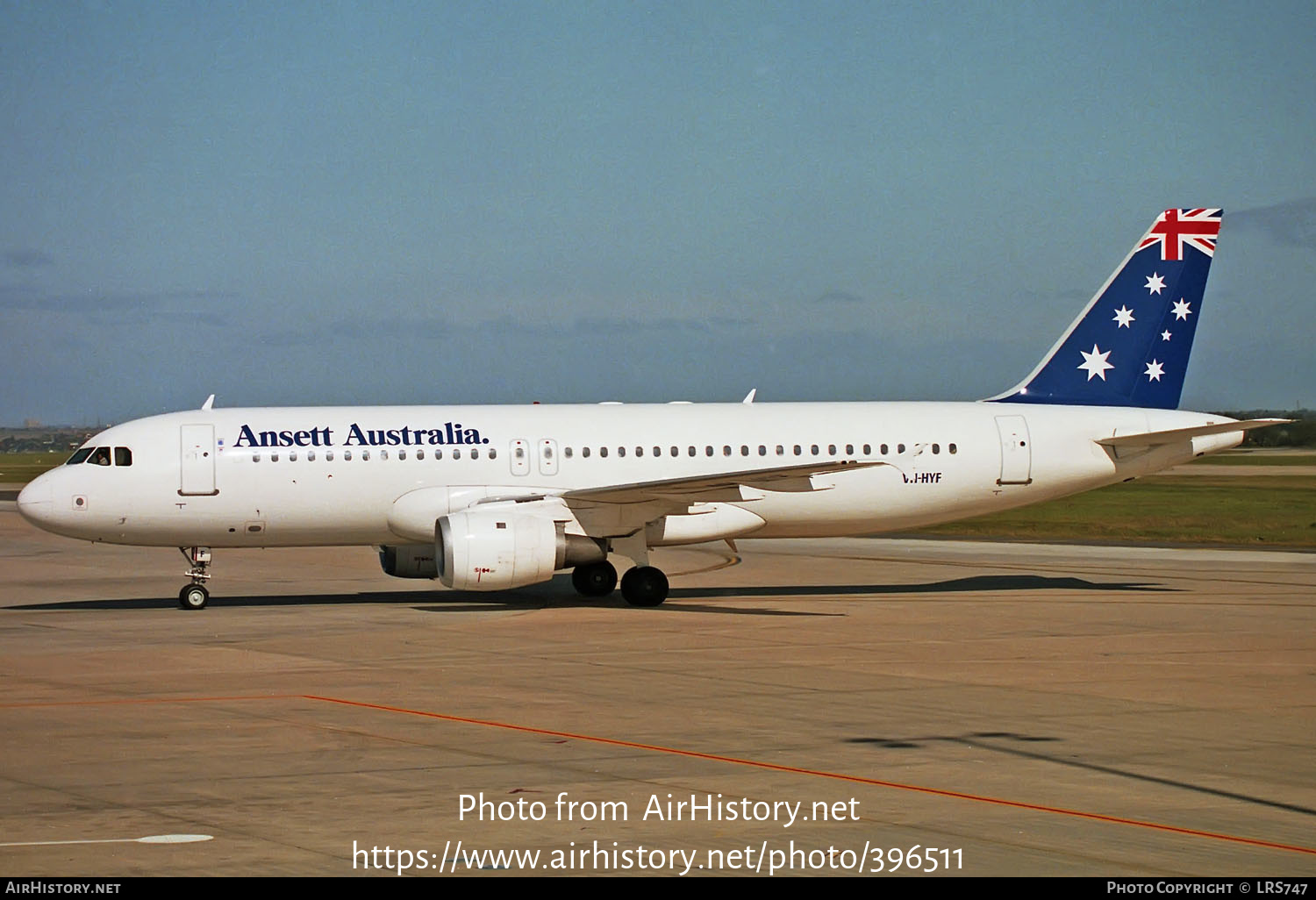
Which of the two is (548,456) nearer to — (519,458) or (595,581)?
(519,458)

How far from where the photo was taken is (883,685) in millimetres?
16719

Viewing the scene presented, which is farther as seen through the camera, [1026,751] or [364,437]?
[364,437]

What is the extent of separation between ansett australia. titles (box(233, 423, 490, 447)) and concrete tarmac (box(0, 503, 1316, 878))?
2833 millimetres

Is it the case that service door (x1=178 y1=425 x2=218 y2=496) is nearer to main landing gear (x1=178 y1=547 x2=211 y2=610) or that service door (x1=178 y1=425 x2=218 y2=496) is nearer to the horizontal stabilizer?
main landing gear (x1=178 y1=547 x2=211 y2=610)

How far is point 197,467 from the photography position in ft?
84.8

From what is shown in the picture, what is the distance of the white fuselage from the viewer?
25875 mm

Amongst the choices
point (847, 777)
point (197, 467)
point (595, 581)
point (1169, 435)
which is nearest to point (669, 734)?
point (847, 777)

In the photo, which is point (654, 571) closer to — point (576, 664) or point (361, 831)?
point (576, 664)

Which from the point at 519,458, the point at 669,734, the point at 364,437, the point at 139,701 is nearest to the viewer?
the point at 669,734

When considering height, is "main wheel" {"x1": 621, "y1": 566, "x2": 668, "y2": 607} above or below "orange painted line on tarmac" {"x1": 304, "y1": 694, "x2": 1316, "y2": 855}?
above

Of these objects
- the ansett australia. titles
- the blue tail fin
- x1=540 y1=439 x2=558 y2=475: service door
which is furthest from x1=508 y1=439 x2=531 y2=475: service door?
the blue tail fin

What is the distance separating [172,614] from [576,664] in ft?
31.4

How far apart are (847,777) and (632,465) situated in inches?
622

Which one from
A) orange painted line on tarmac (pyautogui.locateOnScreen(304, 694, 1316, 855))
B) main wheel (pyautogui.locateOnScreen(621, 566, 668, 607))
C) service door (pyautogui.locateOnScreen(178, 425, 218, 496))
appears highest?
service door (pyautogui.locateOnScreen(178, 425, 218, 496))
